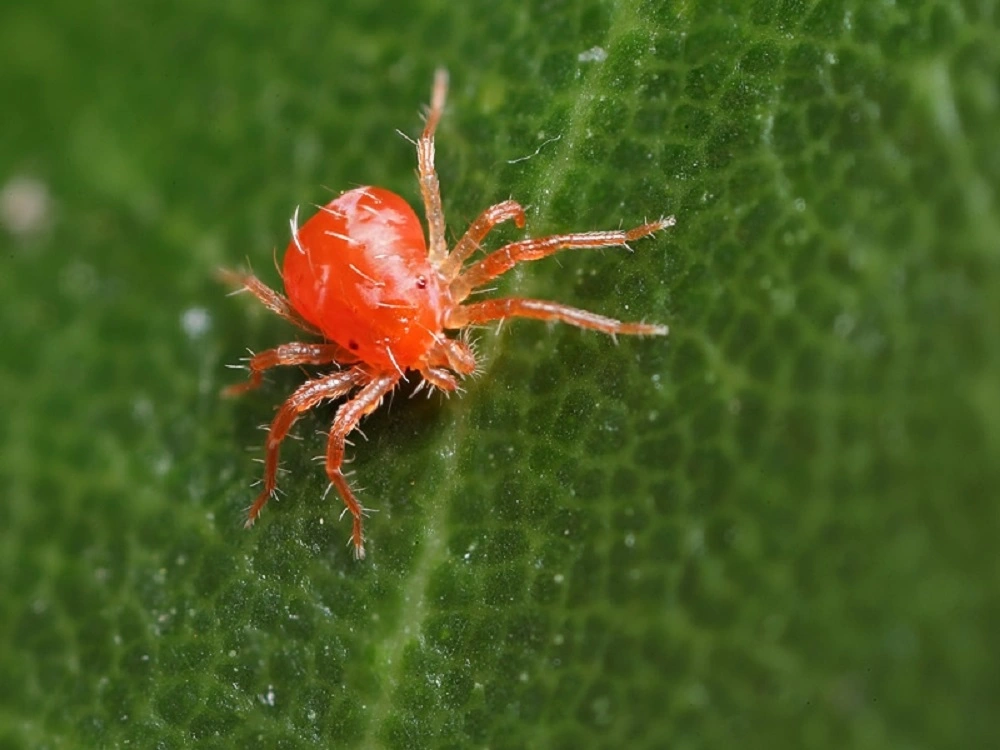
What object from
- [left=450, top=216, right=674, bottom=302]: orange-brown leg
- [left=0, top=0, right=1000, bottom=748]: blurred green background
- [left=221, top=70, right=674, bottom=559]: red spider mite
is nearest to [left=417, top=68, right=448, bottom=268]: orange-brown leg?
[left=221, top=70, right=674, bottom=559]: red spider mite

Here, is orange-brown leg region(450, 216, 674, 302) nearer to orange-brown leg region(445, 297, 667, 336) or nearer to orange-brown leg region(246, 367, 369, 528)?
orange-brown leg region(445, 297, 667, 336)

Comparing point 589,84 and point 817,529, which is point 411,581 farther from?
point 589,84

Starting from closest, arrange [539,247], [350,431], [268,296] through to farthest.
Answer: [539,247]
[350,431]
[268,296]

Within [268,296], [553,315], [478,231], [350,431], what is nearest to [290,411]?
[350,431]

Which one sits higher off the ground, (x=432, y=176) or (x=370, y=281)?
(x=432, y=176)

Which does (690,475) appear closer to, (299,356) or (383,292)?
(383,292)

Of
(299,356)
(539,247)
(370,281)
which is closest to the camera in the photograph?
(539,247)

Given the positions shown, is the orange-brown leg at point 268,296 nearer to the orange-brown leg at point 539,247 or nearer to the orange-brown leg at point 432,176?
the orange-brown leg at point 432,176
